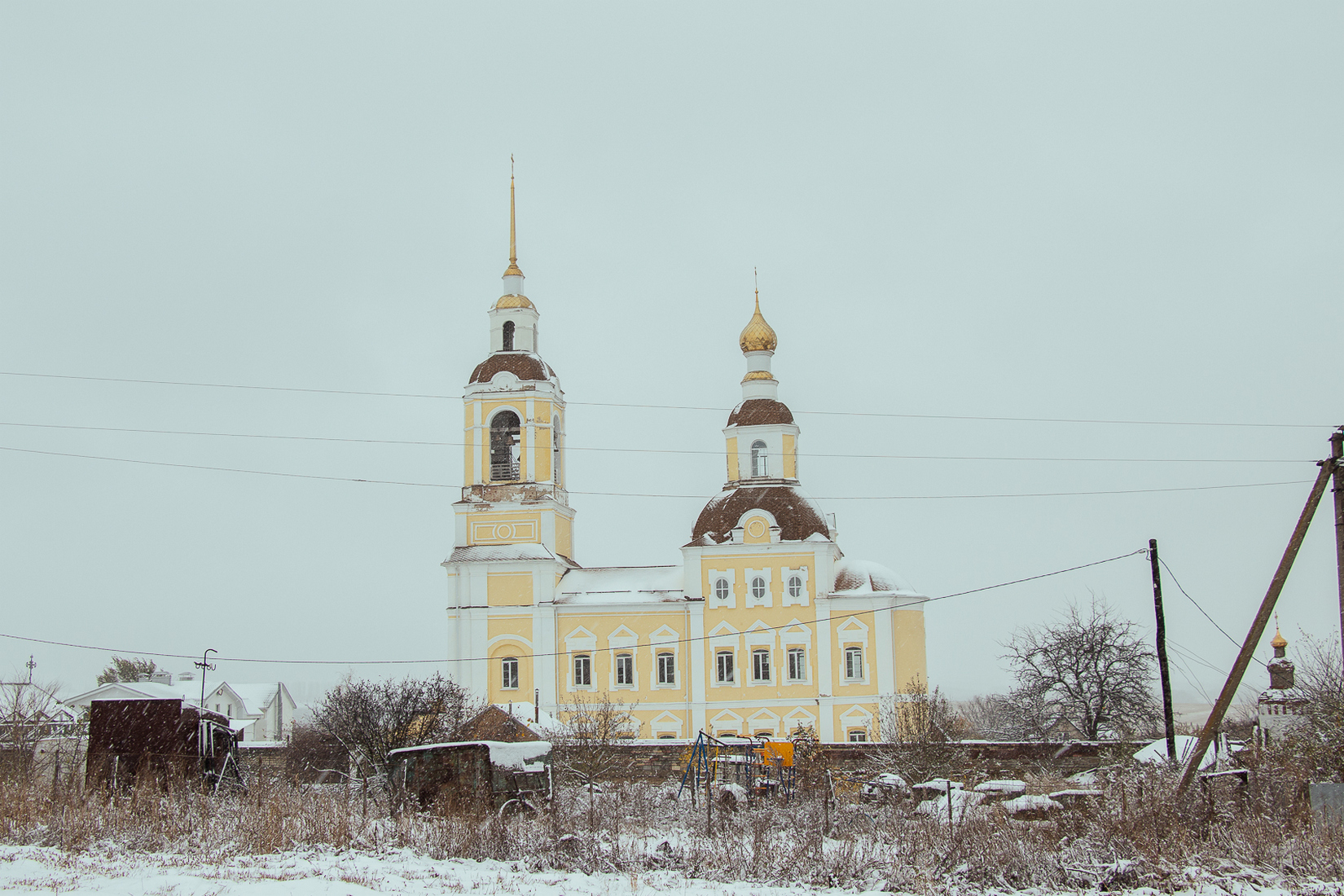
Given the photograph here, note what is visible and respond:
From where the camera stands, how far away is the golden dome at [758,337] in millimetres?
46906

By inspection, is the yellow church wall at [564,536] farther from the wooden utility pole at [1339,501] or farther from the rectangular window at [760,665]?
the wooden utility pole at [1339,501]

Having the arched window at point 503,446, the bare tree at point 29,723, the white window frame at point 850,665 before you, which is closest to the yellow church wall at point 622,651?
the white window frame at point 850,665

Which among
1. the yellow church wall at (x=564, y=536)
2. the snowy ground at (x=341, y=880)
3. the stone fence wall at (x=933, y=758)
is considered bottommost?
the snowy ground at (x=341, y=880)

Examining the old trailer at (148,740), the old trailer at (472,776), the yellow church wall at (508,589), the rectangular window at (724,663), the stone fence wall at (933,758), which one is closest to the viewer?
the old trailer at (472,776)

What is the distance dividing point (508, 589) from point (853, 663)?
36.9 feet

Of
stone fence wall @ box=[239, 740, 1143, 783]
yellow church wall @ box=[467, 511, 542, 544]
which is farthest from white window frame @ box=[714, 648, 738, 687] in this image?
stone fence wall @ box=[239, 740, 1143, 783]

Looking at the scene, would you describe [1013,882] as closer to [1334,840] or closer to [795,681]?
[1334,840]

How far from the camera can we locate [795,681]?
137 ft

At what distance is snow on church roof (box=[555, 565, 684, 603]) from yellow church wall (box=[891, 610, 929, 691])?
6888 mm

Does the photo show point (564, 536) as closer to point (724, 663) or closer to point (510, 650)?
point (510, 650)

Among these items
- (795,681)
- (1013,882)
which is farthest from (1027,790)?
(795,681)

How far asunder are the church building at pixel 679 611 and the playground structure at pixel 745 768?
48.2 ft

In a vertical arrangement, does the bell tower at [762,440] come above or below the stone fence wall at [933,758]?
above

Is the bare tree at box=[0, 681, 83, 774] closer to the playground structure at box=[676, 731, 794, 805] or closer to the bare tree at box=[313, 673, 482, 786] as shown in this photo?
the bare tree at box=[313, 673, 482, 786]
